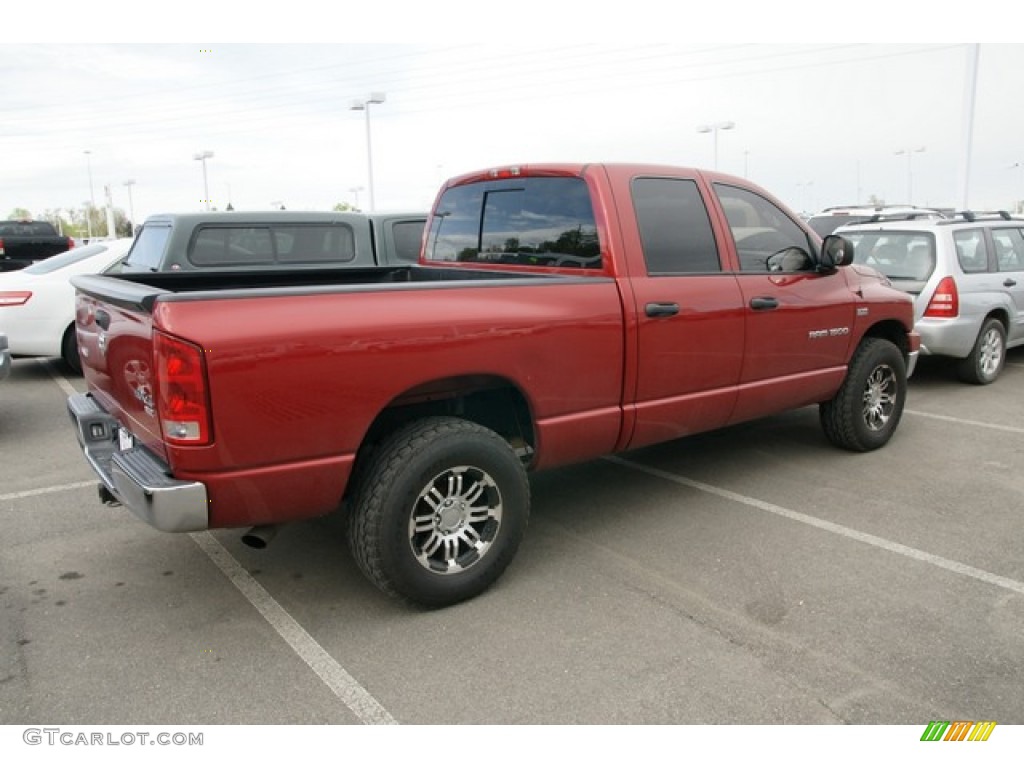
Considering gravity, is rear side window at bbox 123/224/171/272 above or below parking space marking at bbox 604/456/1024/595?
above

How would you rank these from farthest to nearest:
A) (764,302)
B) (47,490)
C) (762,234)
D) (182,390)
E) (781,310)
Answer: (47,490)
(762,234)
(781,310)
(764,302)
(182,390)

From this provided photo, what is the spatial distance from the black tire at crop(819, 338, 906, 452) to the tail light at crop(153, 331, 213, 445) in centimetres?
432

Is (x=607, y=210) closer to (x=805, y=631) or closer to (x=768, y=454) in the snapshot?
(x=805, y=631)

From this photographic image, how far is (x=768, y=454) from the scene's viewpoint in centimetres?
579

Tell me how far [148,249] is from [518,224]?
5213mm

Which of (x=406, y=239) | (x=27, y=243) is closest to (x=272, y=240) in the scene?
(x=406, y=239)

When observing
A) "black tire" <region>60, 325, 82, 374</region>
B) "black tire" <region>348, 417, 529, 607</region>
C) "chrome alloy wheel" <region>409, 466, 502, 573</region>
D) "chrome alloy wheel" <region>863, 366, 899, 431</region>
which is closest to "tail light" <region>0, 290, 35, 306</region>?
"black tire" <region>60, 325, 82, 374</region>

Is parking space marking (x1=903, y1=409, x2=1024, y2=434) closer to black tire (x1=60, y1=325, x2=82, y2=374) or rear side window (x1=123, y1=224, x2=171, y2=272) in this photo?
rear side window (x1=123, y1=224, x2=171, y2=272)

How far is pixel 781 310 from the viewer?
4.78 meters

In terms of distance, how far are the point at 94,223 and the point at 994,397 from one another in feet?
335

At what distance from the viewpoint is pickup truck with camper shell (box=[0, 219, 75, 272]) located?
1998 centimetres

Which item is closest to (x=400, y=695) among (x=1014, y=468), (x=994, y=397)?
(x=1014, y=468)

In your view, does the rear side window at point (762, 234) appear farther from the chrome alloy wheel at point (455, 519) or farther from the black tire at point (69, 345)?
the black tire at point (69, 345)

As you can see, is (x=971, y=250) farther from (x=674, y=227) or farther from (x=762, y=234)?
(x=674, y=227)
